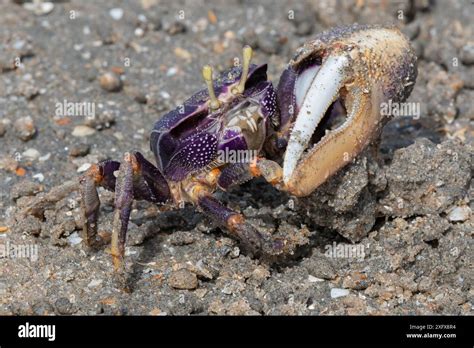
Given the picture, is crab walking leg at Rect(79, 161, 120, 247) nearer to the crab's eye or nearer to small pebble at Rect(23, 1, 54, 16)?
the crab's eye

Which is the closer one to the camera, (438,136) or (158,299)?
(158,299)

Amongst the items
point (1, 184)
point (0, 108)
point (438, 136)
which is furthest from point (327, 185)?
point (0, 108)

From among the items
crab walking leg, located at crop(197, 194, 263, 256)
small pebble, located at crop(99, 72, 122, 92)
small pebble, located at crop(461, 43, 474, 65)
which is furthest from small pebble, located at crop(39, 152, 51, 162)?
small pebble, located at crop(461, 43, 474, 65)

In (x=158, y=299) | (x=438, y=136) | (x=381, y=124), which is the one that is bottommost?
(x=158, y=299)

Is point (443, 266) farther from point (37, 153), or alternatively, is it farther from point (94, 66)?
point (94, 66)

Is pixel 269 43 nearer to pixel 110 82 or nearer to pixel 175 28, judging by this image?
pixel 175 28

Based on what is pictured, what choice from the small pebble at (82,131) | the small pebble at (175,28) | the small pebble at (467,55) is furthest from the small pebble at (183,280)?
the small pebble at (467,55)

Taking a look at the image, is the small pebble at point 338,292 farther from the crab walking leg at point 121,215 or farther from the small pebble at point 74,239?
the small pebble at point 74,239

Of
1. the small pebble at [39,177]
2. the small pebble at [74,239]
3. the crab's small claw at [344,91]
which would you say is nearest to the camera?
the crab's small claw at [344,91]
